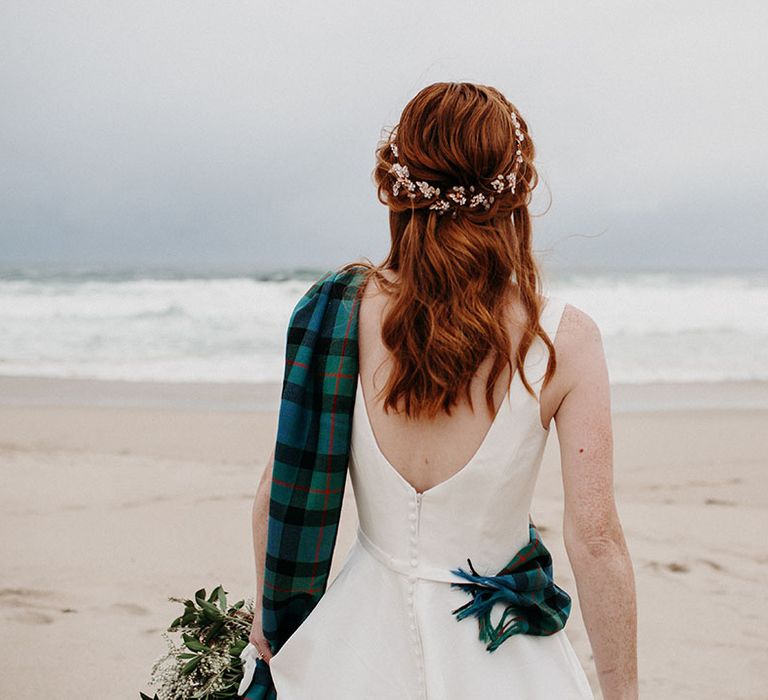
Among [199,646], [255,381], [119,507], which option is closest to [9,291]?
[255,381]

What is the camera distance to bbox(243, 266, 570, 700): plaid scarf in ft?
4.60

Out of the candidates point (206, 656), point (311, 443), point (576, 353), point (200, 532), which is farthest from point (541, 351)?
point (200, 532)

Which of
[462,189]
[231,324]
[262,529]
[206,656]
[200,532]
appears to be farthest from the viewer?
[231,324]

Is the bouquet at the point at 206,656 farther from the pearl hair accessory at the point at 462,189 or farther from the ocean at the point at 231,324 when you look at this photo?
the ocean at the point at 231,324

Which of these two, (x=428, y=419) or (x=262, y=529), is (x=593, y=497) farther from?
(x=262, y=529)

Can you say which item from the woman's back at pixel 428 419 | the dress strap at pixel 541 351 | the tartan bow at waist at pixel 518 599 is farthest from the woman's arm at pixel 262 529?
the dress strap at pixel 541 351

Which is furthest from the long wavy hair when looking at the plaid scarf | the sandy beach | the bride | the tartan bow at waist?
the sandy beach

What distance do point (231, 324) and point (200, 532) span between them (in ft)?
32.0

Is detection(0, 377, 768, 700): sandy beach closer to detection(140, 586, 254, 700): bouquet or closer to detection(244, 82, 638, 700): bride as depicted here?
detection(140, 586, 254, 700): bouquet

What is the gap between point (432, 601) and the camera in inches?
55.7

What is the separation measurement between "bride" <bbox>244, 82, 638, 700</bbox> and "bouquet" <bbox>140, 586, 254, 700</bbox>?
0.14 m

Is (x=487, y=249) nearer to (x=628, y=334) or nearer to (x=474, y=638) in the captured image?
(x=474, y=638)

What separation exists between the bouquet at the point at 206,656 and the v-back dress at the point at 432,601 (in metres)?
0.21

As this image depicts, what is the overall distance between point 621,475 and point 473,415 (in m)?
4.71
